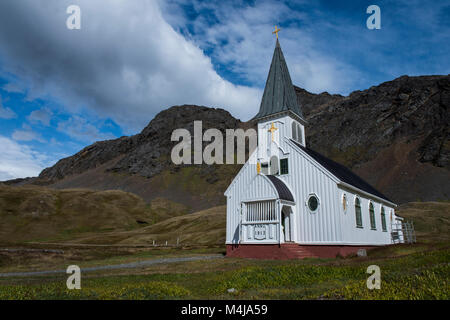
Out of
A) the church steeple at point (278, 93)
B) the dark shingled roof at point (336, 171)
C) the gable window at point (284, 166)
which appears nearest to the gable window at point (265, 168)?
the gable window at point (284, 166)

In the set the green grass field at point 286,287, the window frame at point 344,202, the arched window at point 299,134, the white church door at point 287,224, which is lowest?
the green grass field at point 286,287

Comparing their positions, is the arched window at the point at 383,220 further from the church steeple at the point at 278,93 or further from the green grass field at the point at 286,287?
the green grass field at the point at 286,287

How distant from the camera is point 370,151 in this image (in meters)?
105

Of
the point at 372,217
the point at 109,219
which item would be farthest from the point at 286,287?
the point at 109,219

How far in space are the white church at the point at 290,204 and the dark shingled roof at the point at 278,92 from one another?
0.38 feet

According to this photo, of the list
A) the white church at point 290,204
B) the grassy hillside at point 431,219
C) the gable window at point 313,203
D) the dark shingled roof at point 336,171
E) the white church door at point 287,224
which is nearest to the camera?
the white church at point 290,204

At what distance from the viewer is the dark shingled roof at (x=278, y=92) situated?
1025 inches

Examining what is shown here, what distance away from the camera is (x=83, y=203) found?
84.9 m

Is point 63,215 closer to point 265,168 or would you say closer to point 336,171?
point 265,168

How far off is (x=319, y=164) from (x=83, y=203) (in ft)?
261

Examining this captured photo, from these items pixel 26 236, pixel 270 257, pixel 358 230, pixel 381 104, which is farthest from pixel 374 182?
pixel 26 236

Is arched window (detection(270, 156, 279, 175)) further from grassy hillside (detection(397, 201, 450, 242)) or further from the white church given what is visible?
grassy hillside (detection(397, 201, 450, 242))

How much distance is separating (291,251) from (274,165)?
723 centimetres

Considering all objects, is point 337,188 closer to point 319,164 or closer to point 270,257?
point 319,164
